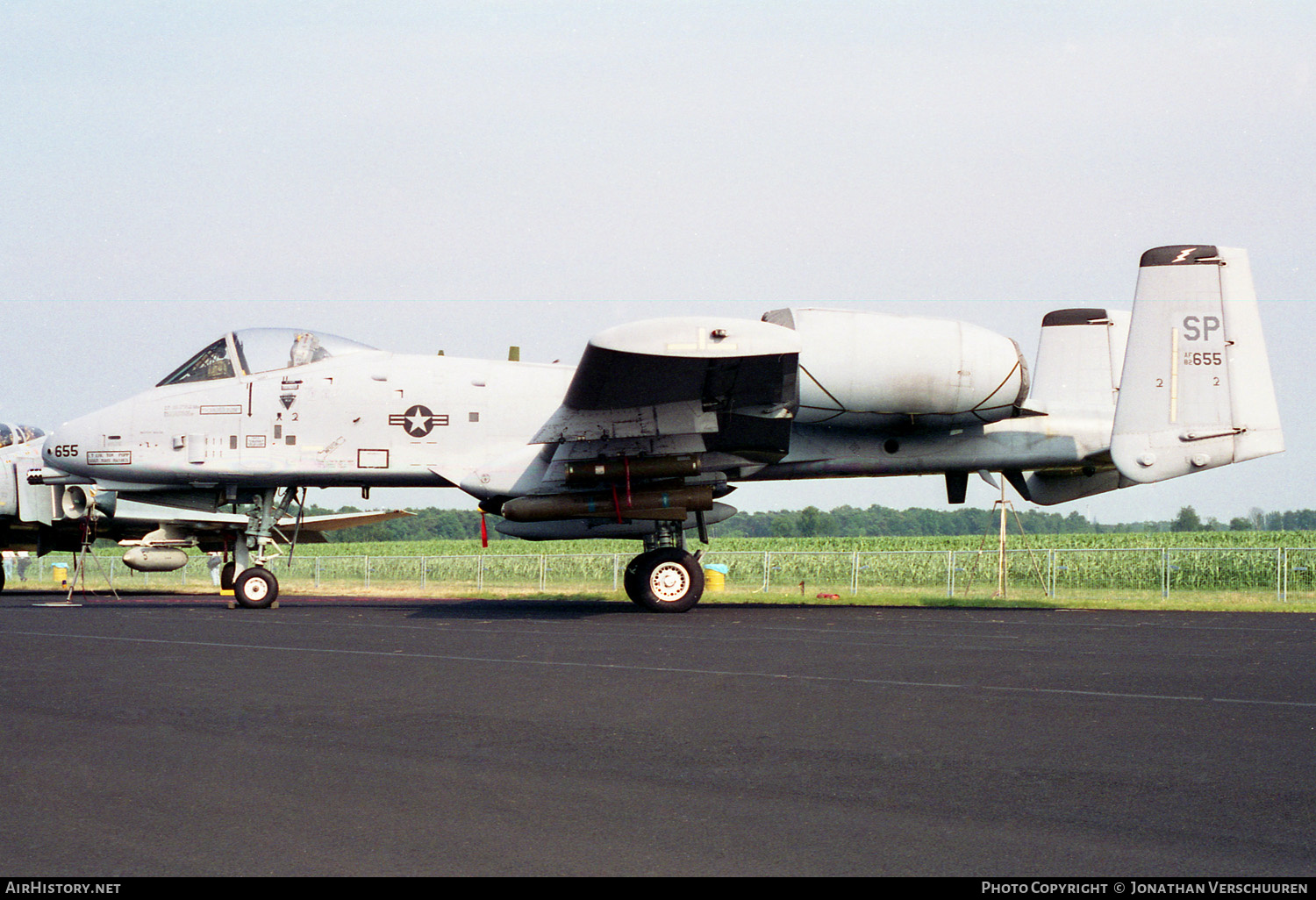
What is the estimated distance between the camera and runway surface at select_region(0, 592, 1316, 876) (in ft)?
12.4

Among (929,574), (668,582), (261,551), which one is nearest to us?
(668,582)

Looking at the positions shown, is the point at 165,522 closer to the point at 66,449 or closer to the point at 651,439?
the point at 66,449

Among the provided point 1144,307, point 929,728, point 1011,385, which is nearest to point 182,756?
point 929,728

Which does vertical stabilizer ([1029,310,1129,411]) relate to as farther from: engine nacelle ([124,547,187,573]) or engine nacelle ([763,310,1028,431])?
engine nacelle ([124,547,187,573])

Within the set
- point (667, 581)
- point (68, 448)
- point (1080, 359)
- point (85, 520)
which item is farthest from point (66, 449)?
point (1080, 359)

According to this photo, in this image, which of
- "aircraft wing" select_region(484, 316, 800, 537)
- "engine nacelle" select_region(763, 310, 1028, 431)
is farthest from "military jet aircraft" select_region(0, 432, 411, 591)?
"engine nacelle" select_region(763, 310, 1028, 431)

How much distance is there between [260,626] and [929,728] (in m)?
9.34

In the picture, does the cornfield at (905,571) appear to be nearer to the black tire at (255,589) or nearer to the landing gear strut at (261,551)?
the landing gear strut at (261,551)

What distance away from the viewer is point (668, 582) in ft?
51.6

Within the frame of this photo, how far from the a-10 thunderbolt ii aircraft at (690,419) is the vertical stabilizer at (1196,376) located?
0.09 ft

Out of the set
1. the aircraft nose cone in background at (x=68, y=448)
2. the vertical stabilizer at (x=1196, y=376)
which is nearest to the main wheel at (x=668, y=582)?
the vertical stabilizer at (x=1196, y=376)

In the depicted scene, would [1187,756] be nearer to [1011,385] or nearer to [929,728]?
[929,728]

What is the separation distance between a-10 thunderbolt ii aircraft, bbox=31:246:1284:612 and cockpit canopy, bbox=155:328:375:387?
0.03 m

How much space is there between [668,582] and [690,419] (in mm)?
2449
